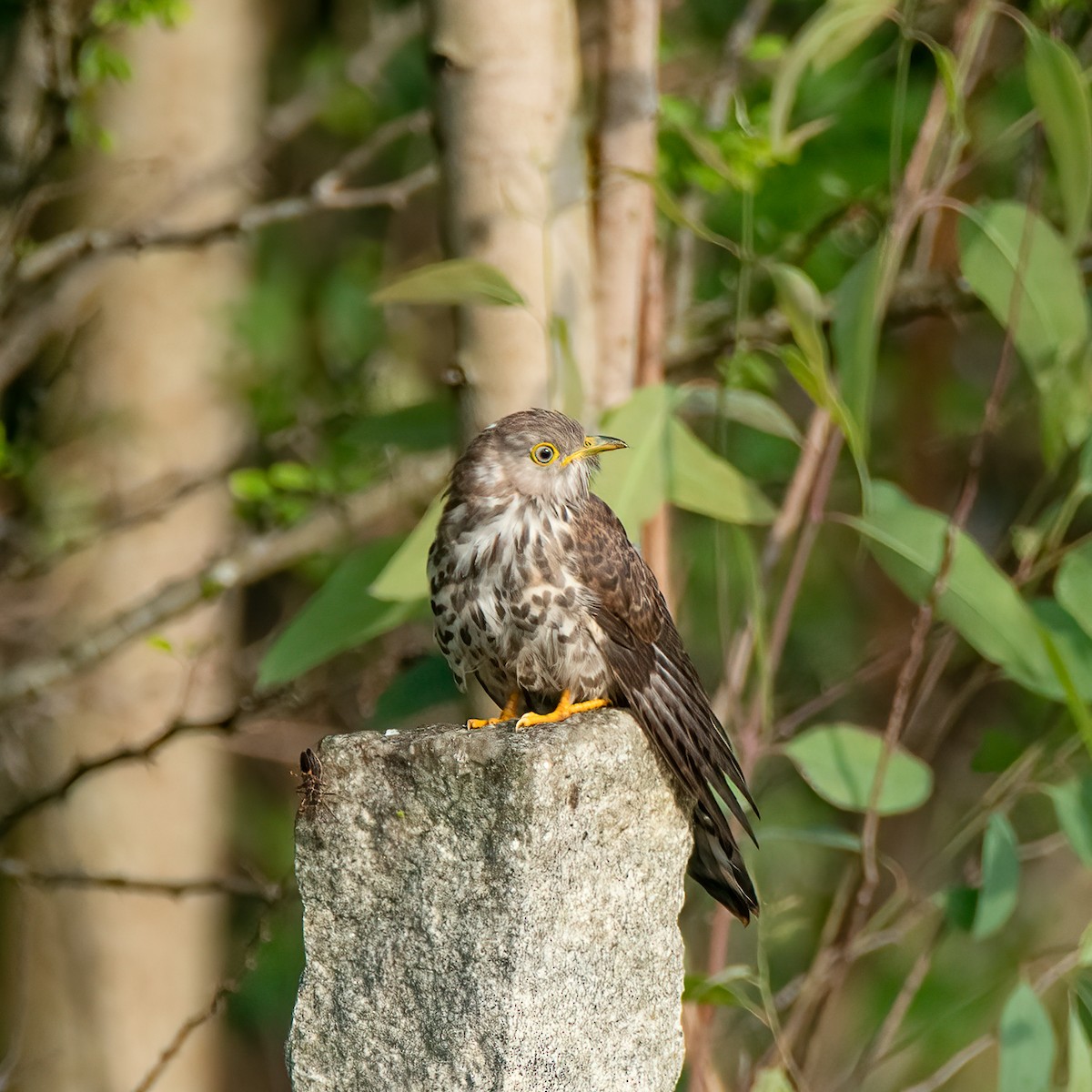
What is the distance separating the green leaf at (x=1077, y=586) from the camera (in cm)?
360

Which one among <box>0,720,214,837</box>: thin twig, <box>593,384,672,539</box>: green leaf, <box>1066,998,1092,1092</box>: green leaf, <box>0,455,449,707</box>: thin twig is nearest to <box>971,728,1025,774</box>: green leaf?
<box>1066,998,1092,1092</box>: green leaf

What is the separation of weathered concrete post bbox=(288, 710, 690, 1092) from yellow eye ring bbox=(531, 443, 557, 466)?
0.76 m

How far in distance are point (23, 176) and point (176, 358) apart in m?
2.54

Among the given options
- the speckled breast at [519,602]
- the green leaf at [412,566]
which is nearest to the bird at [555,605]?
the speckled breast at [519,602]

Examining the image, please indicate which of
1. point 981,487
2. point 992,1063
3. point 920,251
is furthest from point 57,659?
point 992,1063

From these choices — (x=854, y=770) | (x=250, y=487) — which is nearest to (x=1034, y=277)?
(x=854, y=770)

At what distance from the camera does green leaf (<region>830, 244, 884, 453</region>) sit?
3.52 m

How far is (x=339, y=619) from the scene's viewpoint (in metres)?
3.80

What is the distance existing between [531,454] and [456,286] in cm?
54

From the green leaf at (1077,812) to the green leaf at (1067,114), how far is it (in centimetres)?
141

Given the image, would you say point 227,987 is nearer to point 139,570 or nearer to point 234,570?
point 234,570

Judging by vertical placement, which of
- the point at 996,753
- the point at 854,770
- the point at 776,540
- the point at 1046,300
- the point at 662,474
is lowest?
the point at 996,753

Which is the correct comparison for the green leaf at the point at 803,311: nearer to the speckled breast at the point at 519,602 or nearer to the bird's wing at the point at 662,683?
the bird's wing at the point at 662,683

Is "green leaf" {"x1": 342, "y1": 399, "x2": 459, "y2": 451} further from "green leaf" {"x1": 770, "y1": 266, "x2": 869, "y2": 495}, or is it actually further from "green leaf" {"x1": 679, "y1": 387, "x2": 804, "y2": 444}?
"green leaf" {"x1": 770, "y1": 266, "x2": 869, "y2": 495}
